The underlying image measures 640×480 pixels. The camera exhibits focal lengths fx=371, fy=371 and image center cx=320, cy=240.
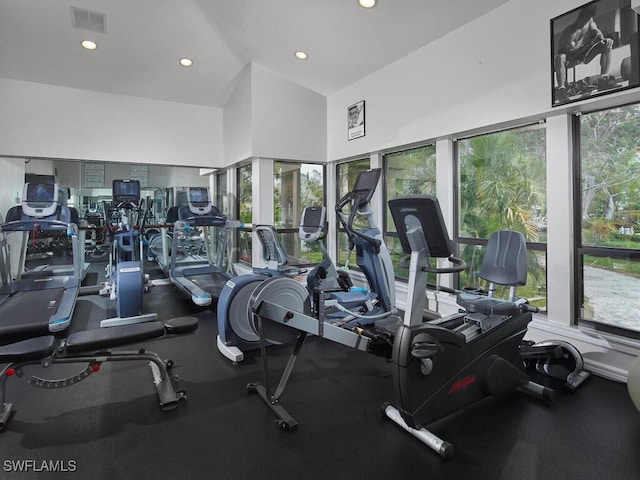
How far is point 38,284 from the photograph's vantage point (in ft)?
15.3

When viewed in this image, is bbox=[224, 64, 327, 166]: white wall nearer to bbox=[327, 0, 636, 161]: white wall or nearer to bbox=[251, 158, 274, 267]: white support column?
bbox=[251, 158, 274, 267]: white support column

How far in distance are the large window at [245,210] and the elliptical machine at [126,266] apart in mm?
1654

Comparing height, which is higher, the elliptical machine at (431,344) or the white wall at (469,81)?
the white wall at (469,81)

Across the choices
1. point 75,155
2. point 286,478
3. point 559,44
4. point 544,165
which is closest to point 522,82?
point 559,44

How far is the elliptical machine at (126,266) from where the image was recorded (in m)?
4.06

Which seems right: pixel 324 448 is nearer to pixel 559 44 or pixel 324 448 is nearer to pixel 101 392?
pixel 101 392

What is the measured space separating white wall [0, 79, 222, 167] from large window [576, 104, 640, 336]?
558cm

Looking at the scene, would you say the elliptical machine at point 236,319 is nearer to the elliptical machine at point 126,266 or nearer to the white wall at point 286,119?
the elliptical machine at point 126,266

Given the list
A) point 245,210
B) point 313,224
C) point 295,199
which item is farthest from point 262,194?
point 313,224

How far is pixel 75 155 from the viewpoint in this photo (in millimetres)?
5621

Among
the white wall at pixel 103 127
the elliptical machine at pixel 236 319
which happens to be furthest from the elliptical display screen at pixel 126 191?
the elliptical machine at pixel 236 319

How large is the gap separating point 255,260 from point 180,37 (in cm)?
323

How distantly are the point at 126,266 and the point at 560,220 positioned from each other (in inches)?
176

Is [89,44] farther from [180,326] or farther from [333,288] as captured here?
[333,288]
